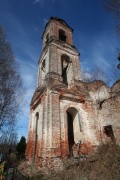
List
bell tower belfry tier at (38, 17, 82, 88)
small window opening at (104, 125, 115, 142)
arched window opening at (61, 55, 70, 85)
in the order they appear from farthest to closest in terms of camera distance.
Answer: arched window opening at (61, 55, 70, 85), bell tower belfry tier at (38, 17, 82, 88), small window opening at (104, 125, 115, 142)

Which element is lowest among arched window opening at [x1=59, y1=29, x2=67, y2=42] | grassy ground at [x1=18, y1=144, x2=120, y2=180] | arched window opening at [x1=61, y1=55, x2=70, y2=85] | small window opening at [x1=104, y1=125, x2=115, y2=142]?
grassy ground at [x1=18, y1=144, x2=120, y2=180]

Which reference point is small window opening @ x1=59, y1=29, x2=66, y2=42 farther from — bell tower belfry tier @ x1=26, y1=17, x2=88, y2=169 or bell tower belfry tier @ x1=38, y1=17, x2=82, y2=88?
bell tower belfry tier @ x1=26, y1=17, x2=88, y2=169

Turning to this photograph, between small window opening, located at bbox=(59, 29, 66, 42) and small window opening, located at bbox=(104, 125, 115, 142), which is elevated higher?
small window opening, located at bbox=(59, 29, 66, 42)

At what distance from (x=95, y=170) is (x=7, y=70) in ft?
27.5

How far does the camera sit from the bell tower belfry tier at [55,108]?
8117 mm

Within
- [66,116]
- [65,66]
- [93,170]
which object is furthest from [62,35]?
[93,170]

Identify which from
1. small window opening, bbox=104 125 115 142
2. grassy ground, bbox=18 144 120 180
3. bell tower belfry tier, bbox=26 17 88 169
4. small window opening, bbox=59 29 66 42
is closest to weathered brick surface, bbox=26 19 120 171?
bell tower belfry tier, bbox=26 17 88 169

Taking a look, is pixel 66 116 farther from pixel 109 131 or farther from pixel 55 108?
pixel 109 131

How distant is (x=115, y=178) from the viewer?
5.20 metres

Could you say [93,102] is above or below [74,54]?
below

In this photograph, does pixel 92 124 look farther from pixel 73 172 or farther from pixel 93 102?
pixel 73 172

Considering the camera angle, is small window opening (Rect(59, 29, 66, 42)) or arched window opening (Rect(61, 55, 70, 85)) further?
small window opening (Rect(59, 29, 66, 42))

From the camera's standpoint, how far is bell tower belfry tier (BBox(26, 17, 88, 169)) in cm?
812

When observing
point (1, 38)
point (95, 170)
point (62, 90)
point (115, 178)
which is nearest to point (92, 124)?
point (62, 90)
